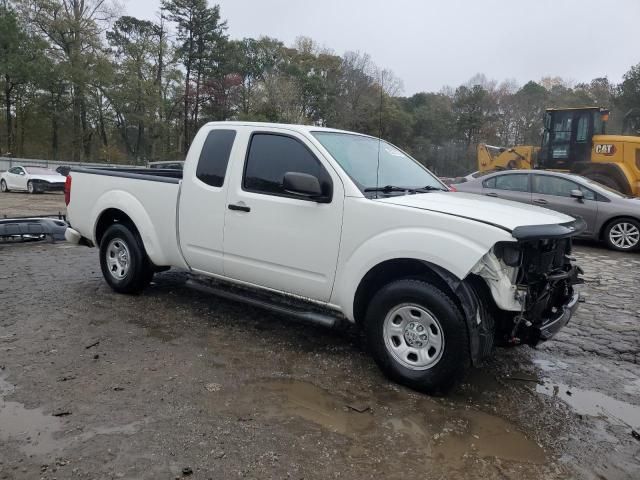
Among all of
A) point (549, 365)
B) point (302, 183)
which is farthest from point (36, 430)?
point (549, 365)

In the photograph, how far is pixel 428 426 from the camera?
3.21 m

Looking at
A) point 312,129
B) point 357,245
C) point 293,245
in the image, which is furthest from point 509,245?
point 312,129

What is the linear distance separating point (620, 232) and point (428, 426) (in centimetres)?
835

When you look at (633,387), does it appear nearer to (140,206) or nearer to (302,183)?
(302,183)

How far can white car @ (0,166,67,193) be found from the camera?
68.2 feet

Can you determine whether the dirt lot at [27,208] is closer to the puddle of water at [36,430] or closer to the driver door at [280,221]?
the driver door at [280,221]

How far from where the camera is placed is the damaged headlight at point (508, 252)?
331cm

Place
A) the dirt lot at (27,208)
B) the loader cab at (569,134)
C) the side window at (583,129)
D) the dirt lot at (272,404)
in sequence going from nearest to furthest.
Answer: the dirt lot at (272,404) → the dirt lot at (27,208) → the loader cab at (569,134) → the side window at (583,129)

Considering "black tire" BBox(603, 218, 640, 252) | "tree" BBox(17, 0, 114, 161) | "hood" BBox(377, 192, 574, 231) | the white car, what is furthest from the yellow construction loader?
"tree" BBox(17, 0, 114, 161)

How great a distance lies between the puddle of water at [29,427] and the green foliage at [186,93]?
30.3 m

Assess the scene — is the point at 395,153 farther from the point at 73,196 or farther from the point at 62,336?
the point at 73,196

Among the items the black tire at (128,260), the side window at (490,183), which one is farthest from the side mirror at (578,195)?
the black tire at (128,260)

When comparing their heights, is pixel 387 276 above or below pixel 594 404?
above

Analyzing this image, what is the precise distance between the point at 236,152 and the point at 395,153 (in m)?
1.54
